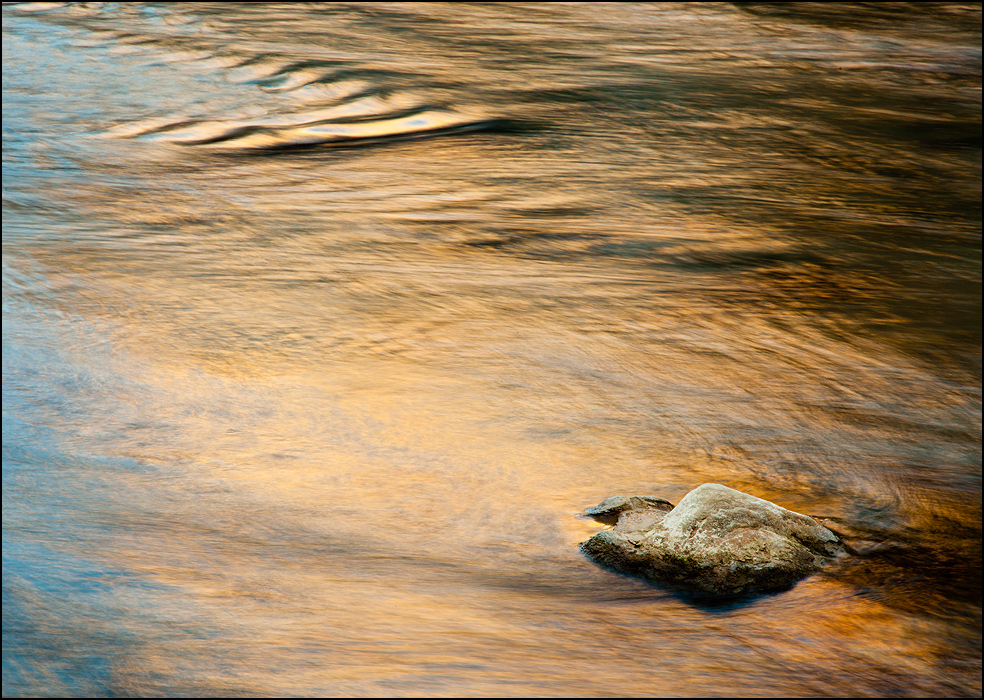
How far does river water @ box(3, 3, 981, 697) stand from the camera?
58.4 inches

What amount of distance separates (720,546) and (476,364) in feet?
2.93

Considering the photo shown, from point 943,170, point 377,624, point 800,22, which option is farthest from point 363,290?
point 800,22

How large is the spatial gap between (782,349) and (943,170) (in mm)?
1481

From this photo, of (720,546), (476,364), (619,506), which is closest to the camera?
(720,546)

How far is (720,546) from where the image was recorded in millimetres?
1563

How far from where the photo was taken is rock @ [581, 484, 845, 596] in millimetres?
1554

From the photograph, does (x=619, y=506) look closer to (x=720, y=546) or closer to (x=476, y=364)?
(x=720, y=546)

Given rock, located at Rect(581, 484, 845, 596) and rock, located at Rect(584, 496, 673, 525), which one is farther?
rock, located at Rect(584, 496, 673, 525)

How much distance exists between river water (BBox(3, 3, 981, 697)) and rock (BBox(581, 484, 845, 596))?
0.12 feet

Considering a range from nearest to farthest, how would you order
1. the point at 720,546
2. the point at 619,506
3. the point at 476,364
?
the point at 720,546 → the point at 619,506 → the point at 476,364

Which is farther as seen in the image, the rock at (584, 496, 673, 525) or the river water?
the rock at (584, 496, 673, 525)

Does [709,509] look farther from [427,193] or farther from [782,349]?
[427,193]

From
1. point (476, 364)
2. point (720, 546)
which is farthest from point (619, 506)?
point (476, 364)

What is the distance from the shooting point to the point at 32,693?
137cm
